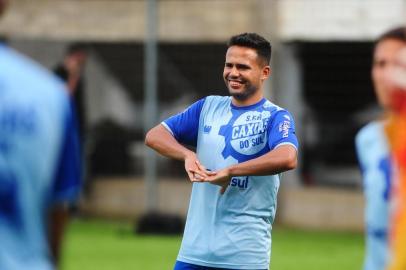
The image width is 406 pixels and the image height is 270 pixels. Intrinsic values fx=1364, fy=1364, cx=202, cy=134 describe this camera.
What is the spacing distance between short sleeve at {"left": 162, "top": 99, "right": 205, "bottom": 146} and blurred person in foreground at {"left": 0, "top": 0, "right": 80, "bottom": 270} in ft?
11.9

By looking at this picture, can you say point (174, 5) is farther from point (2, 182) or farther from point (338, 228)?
point (2, 182)

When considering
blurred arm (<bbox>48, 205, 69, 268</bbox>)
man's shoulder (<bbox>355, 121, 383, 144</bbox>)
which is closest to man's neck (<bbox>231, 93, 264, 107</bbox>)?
man's shoulder (<bbox>355, 121, 383, 144</bbox>)

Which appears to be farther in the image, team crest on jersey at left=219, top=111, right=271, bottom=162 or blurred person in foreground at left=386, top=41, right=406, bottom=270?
team crest on jersey at left=219, top=111, right=271, bottom=162

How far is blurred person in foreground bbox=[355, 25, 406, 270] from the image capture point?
18.0 feet

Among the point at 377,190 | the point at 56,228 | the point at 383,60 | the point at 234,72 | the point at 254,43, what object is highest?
the point at 254,43

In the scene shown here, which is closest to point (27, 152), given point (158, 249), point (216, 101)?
point (216, 101)

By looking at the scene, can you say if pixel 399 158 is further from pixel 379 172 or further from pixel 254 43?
pixel 254 43

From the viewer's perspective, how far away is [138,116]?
21578 millimetres

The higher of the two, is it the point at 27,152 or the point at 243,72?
the point at 243,72

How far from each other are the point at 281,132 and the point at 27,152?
139 inches

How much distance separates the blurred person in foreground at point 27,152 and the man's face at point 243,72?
3535mm

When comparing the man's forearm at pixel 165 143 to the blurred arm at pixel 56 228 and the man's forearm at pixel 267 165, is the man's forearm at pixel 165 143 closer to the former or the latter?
the man's forearm at pixel 267 165

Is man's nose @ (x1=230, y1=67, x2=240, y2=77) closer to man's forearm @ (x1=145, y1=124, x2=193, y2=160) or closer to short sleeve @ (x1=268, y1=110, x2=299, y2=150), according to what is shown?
short sleeve @ (x1=268, y1=110, x2=299, y2=150)

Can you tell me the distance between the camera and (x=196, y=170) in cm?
758
